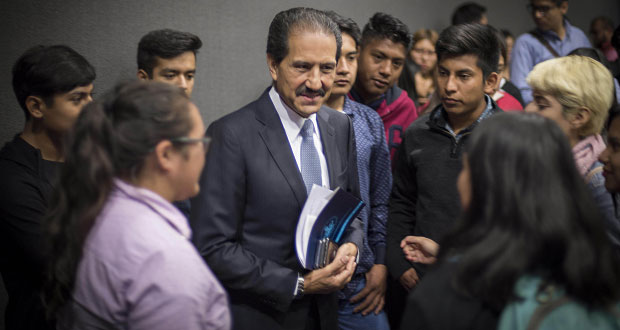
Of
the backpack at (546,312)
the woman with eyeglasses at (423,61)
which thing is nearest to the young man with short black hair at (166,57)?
the backpack at (546,312)

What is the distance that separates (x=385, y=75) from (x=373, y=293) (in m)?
1.19

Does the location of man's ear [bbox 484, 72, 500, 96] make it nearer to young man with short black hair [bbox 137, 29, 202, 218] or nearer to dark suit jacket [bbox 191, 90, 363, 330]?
dark suit jacket [bbox 191, 90, 363, 330]

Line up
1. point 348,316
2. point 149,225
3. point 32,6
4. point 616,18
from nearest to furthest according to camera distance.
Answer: point 149,225 → point 348,316 → point 32,6 → point 616,18

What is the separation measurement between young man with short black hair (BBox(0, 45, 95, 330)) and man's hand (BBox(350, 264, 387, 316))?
3.66 ft

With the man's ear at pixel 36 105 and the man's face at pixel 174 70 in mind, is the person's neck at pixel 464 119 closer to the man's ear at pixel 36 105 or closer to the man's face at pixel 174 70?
the man's face at pixel 174 70

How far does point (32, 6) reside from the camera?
2.30 metres

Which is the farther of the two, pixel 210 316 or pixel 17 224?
pixel 17 224

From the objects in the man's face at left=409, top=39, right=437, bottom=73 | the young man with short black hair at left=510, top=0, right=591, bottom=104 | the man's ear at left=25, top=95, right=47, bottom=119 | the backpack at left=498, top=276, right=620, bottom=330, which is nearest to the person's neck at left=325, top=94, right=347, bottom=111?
the man's ear at left=25, top=95, right=47, bottom=119

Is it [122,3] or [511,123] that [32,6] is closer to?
[122,3]

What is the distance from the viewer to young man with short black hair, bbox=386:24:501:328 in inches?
81.7

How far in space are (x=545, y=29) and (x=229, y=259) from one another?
350 centimetres

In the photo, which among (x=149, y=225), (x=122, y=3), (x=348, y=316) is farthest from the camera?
(x=122, y=3)

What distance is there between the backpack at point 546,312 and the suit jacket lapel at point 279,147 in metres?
0.83

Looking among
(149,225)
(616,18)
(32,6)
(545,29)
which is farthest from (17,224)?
(616,18)
